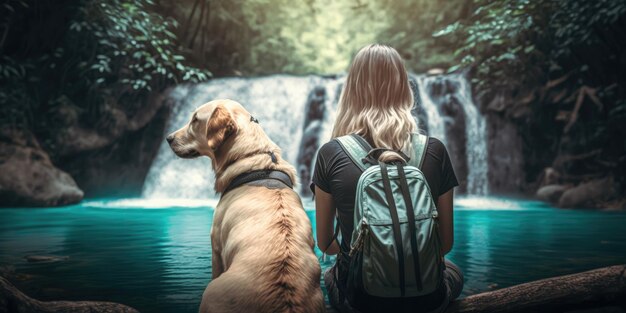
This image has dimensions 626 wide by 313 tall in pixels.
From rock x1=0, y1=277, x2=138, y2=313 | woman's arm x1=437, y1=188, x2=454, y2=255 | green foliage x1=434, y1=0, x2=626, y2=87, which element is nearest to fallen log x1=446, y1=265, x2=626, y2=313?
woman's arm x1=437, y1=188, x2=454, y2=255

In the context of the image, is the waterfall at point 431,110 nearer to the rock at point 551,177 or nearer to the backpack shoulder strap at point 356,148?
the rock at point 551,177

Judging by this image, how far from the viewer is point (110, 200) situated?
33.3 ft

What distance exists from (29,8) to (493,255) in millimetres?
8704

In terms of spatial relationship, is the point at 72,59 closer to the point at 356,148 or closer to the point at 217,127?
the point at 217,127

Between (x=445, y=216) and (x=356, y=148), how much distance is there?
1.45 ft

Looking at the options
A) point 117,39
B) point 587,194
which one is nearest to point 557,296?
point 587,194

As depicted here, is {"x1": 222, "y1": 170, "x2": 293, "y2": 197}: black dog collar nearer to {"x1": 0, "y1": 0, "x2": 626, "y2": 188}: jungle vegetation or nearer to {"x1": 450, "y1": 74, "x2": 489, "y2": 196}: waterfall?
{"x1": 0, "y1": 0, "x2": 626, "y2": 188}: jungle vegetation

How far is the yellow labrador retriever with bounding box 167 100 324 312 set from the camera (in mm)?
1724

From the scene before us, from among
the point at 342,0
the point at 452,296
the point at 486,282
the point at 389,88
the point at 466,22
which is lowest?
the point at 486,282

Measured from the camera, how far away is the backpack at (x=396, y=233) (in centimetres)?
168

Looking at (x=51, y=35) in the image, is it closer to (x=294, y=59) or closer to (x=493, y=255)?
(x=294, y=59)

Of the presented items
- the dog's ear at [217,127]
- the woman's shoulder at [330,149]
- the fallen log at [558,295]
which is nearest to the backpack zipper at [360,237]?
the woman's shoulder at [330,149]

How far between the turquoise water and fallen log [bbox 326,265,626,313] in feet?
4.49

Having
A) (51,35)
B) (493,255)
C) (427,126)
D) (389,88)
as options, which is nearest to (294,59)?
(427,126)
